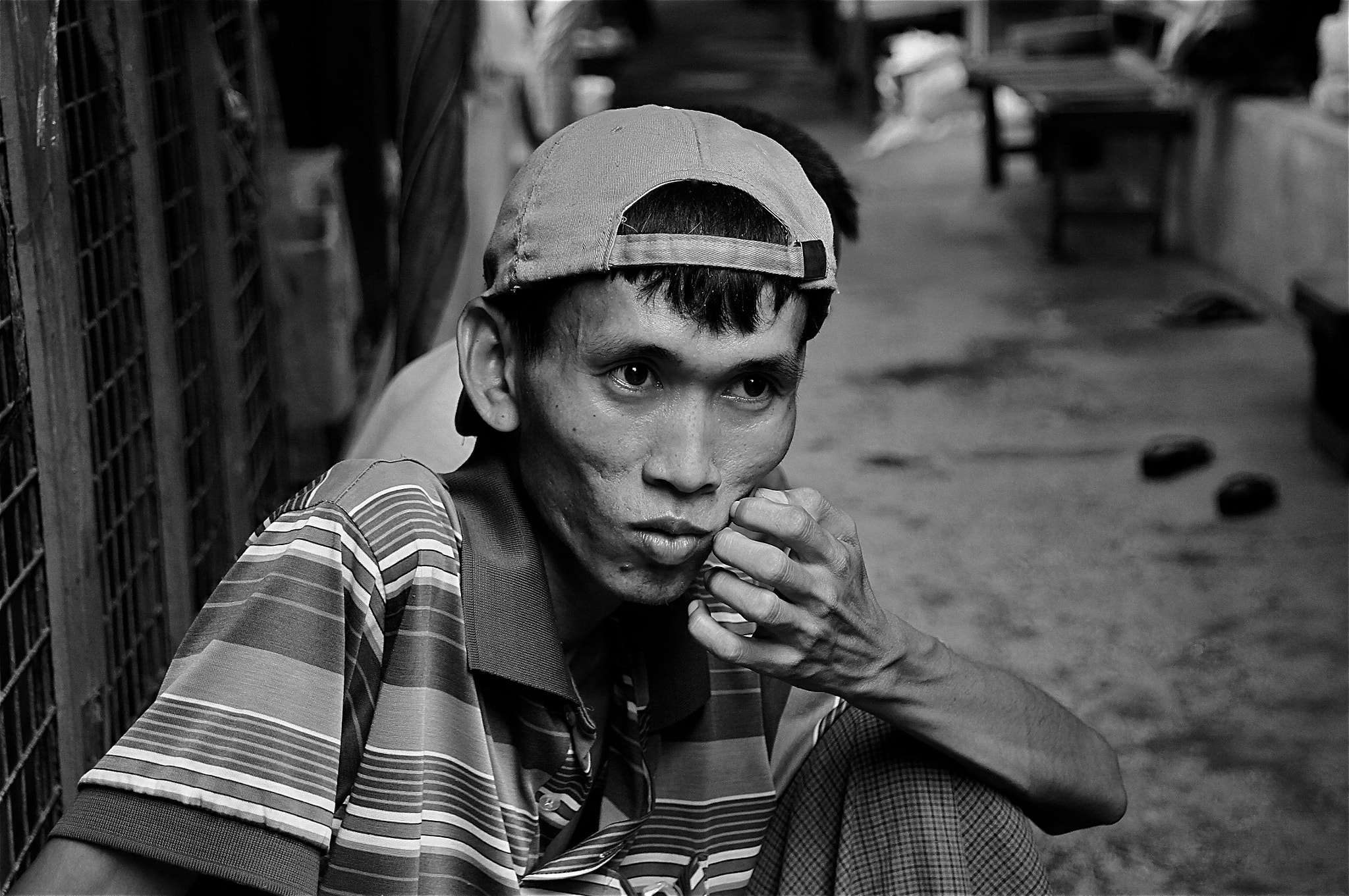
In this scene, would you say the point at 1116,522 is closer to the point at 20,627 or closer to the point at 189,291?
the point at 189,291

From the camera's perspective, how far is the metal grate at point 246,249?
3.62m

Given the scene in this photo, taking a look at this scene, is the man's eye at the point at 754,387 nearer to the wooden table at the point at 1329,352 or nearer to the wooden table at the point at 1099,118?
the wooden table at the point at 1329,352

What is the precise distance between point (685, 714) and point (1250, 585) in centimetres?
317

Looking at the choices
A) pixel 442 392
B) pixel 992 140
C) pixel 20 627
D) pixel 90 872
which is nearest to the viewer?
pixel 90 872

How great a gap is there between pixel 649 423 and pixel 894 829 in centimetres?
63

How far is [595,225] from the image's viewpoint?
158 cm

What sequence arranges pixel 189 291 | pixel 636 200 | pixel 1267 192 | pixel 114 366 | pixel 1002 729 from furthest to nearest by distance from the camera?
pixel 1267 192, pixel 189 291, pixel 114 366, pixel 1002 729, pixel 636 200

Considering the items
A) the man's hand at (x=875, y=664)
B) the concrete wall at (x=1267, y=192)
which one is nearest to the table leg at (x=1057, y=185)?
the concrete wall at (x=1267, y=192)

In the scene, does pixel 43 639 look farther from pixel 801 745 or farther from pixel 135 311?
pixel 801 745

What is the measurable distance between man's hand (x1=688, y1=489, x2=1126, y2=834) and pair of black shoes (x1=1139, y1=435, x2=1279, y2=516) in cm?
328

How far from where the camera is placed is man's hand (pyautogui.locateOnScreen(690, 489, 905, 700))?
1.57m

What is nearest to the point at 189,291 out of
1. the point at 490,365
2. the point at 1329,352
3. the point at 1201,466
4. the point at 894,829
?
the point at 490,365

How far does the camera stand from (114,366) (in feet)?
8.81

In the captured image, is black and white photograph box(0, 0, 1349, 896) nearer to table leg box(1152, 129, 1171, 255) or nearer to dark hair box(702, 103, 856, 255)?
dark hair box(702, 103, 856, 255)
